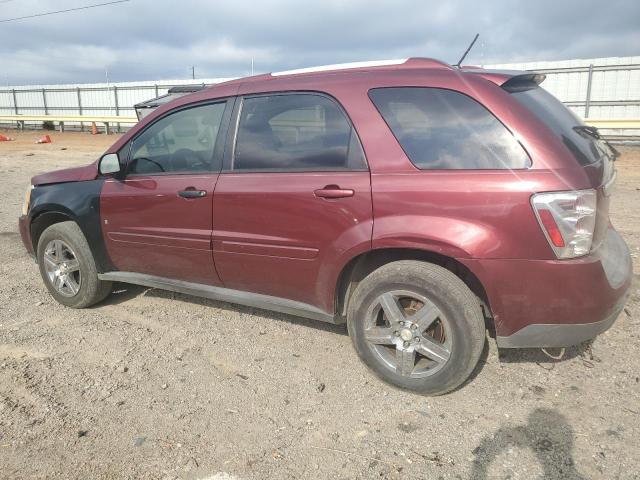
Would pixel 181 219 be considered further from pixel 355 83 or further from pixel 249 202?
pixel 355 83

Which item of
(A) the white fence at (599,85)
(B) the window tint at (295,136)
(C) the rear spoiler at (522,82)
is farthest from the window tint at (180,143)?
(A) the white fence at (599,85)

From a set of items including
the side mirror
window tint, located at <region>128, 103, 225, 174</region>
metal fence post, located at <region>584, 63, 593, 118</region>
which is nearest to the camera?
window tint, located at <region>128, 103, 225, 174</region>

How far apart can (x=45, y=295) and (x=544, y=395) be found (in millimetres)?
4170

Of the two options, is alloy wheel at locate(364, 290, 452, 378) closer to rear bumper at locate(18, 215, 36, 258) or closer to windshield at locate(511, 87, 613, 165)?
windshield at locate(511, 87, 613, 165)

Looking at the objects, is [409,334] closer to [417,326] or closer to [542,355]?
[417,326]

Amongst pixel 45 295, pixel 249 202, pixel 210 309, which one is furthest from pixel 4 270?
pixel 249 202

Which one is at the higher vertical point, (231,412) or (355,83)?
(355,83)

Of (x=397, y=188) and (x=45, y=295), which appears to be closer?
(x=397, y=188)

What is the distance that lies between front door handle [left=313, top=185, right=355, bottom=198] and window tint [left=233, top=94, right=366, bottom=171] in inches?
5.5

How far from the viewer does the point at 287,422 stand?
2.75 meters

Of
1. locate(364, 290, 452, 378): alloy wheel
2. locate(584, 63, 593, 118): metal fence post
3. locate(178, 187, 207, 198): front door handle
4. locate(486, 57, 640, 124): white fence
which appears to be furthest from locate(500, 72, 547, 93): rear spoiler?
locate(584, 63, 593, 118): metal fence post

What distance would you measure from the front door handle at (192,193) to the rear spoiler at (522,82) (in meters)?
1.98

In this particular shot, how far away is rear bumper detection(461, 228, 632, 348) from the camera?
2.54m

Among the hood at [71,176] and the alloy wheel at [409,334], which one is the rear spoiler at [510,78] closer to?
the alloy wheel at [409,334]
